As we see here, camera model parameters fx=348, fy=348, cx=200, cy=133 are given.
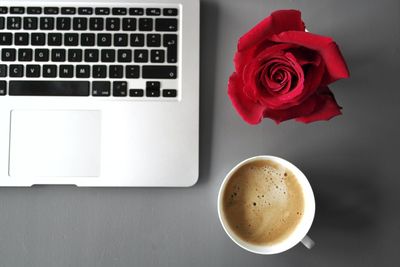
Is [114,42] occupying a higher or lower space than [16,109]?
higher

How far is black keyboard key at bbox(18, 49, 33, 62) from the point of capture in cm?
51

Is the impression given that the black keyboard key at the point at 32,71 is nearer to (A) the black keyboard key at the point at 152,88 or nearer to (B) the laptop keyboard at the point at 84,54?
(B) the laptop keyboard at the point at 84,54

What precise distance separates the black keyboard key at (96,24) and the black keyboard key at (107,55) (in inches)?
1.4

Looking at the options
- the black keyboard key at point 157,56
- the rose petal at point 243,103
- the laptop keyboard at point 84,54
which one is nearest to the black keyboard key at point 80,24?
the laptop keyboard at point 84,54

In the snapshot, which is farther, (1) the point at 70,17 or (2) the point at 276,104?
(1) the point at 70,17

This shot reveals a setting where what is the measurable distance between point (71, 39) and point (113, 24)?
0.22 ft

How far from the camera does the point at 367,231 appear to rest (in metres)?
0.54

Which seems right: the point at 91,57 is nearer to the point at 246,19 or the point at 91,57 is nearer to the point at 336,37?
the point at 246,19

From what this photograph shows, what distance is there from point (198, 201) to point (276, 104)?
214mm

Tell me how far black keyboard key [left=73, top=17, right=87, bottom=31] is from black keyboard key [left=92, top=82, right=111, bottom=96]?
86mm

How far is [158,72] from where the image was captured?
52cm

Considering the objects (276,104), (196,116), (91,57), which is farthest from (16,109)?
(276,104)

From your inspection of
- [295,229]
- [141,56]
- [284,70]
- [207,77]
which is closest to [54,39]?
[141,56]

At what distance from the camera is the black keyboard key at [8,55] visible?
0.51m
